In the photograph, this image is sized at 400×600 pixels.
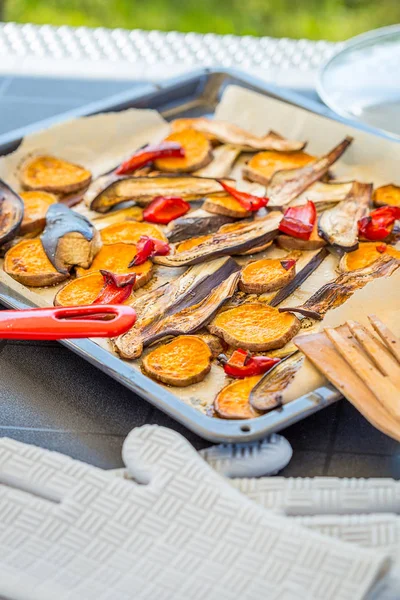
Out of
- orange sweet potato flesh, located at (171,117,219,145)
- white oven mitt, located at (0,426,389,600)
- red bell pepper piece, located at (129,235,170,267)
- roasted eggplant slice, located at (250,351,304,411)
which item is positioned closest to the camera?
white oven mitt, located at (0,426,389,600)

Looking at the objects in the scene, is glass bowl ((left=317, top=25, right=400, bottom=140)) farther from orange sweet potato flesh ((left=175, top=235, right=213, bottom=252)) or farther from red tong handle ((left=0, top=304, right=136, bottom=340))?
red tong handle ((left=0, top=304, right=136, bottom=340))

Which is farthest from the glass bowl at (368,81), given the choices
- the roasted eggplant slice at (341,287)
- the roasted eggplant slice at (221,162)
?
the roasted eggplant slice at (341,287)

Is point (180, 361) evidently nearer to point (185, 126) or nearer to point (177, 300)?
point (177, 300)

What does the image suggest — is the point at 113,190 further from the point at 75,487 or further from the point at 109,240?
the point at 75,487

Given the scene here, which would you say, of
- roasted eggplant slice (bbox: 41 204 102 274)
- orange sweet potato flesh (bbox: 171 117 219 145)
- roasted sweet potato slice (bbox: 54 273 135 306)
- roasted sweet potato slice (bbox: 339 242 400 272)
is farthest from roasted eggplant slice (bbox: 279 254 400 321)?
orange sweet potato flesh (bbox: 171 117 219 145)

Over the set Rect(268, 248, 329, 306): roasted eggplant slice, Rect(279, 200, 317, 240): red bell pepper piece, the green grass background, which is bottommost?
the green grass background

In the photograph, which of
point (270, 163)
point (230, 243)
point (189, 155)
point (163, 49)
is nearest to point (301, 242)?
point (230, 243)
